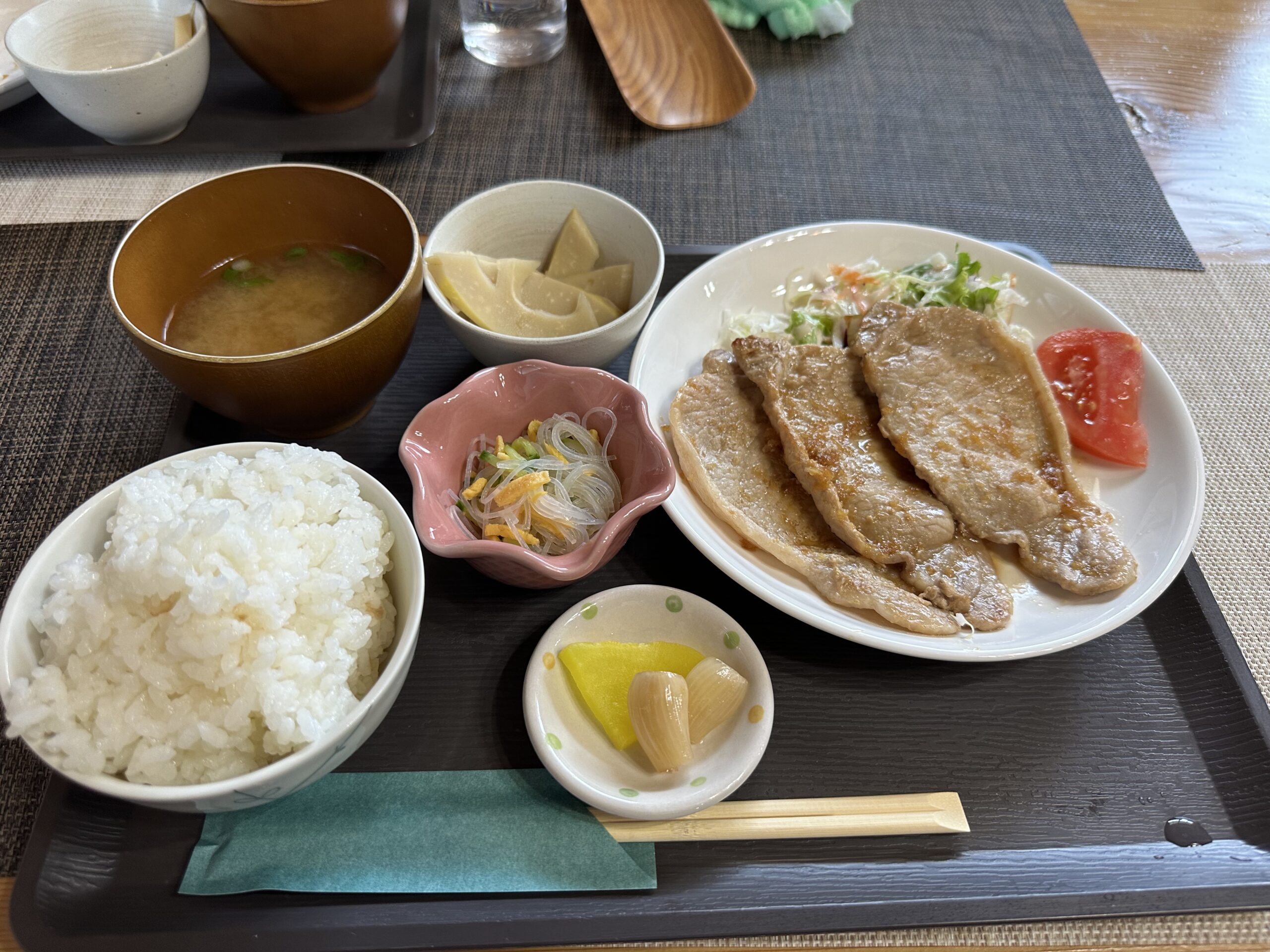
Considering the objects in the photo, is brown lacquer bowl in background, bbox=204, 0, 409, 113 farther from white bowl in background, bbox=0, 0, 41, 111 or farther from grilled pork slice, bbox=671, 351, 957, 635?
grilled pork slice, bbox=671, 351, 957, 635

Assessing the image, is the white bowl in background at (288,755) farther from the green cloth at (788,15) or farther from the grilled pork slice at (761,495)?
the green cloth at (788,15)

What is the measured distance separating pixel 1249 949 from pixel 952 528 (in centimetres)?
84

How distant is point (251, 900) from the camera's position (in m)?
1.23

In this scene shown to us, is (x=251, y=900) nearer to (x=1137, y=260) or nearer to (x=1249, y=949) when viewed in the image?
(x=1249, y=949)

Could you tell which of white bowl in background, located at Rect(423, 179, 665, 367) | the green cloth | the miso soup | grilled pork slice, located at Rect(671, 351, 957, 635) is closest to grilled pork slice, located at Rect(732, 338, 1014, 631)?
grilled pork slice, located at Rect(671, 351, 957, 635)

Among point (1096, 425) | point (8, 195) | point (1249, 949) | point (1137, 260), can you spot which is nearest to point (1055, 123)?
point (1137, 260)

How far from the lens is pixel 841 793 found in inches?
54.3

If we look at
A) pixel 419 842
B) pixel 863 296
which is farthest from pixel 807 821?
pixel 863 296

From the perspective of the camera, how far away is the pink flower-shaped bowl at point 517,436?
138 centimetres

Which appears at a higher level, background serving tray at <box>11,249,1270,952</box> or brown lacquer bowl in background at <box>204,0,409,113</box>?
brown lacquer bowl in background at <box>204,0,409,113</box>

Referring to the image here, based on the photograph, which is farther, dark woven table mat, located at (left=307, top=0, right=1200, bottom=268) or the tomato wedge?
dark woven table mat, located at (left=307, top=0, right=1200, bottom=268)

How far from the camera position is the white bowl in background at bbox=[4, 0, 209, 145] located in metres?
2.22

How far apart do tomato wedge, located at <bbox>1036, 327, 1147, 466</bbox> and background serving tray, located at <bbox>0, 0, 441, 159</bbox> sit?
2.05 m

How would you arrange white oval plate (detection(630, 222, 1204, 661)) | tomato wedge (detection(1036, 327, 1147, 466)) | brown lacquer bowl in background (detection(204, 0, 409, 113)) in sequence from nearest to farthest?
white oval plate (detection(630, 222, 1204, 661))
tomato wedge (detection(1036, 327, 1147, 466))
brown lacquer bowl in background (detection(204, 0, 409, 113))
